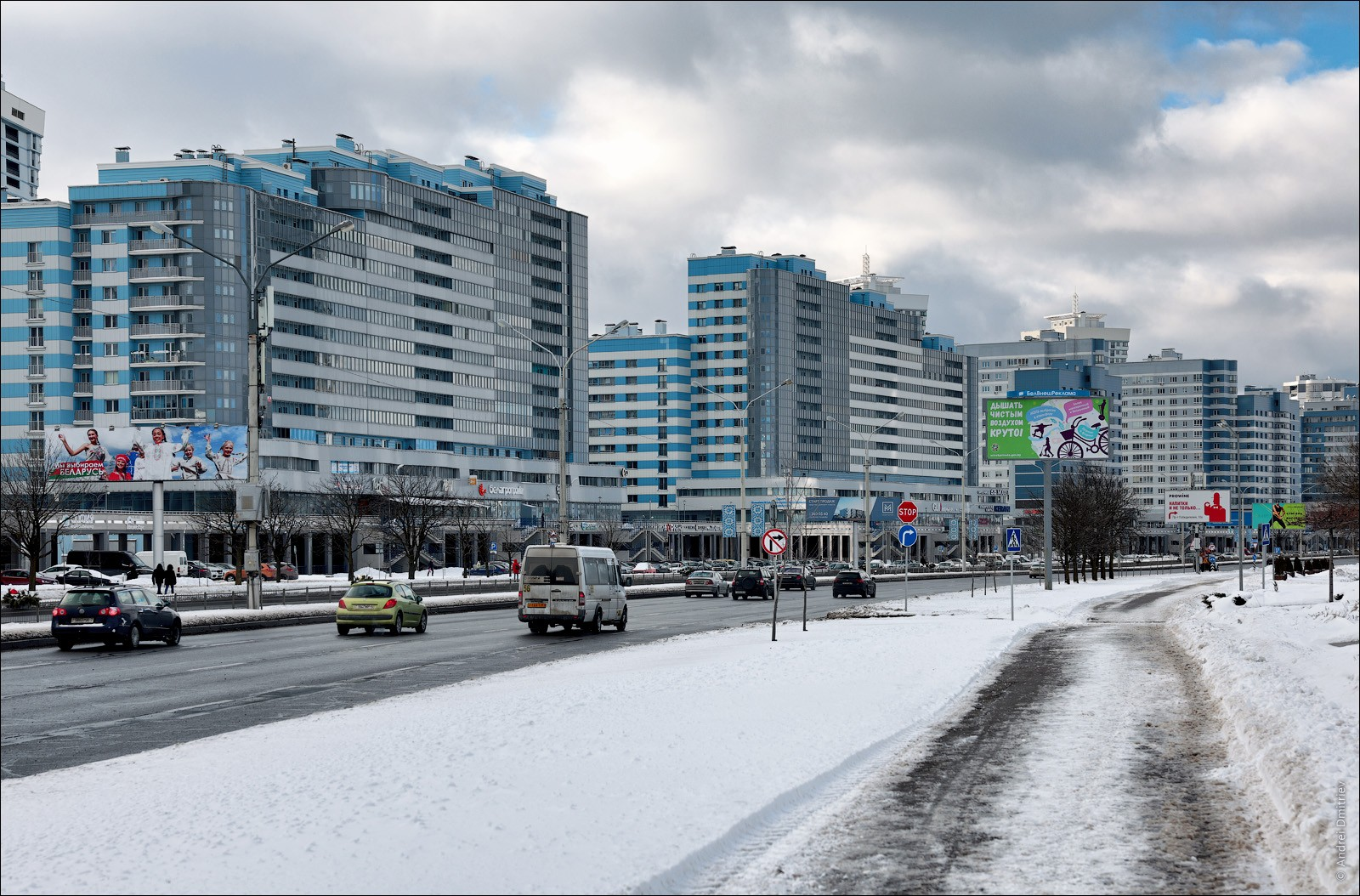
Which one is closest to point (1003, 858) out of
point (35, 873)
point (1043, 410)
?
point (35, 873)

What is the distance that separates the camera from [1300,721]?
13648 mm

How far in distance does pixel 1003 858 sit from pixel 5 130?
210m

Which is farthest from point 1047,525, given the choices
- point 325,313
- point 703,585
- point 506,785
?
point 325,313

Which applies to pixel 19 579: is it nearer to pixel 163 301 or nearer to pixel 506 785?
pixel 163 301

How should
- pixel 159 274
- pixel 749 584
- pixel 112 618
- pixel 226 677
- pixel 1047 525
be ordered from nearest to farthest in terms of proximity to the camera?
pixel 226 677 < pixel 112 618 < pixel 749 584 < pixel 1047 525 < pixel 159 274

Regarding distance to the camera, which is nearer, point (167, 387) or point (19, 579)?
point (19, 579)

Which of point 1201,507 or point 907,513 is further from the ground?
point 907,513

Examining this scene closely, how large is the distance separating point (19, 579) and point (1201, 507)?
6556 centimetres

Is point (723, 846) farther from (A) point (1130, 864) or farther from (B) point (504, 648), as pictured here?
(B) point (504, 648)

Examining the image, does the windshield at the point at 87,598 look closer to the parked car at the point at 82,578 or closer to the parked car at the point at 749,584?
the parked car at the point at 82,578

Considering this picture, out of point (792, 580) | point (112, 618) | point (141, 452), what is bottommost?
point (792, 580)

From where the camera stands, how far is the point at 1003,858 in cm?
948

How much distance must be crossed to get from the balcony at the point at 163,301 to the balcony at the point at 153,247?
4.04 meters

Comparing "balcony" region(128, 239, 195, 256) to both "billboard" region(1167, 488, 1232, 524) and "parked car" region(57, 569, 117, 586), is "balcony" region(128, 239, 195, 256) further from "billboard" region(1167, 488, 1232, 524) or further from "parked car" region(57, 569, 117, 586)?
"billboard" region(1167, 488, 1232, 524)
